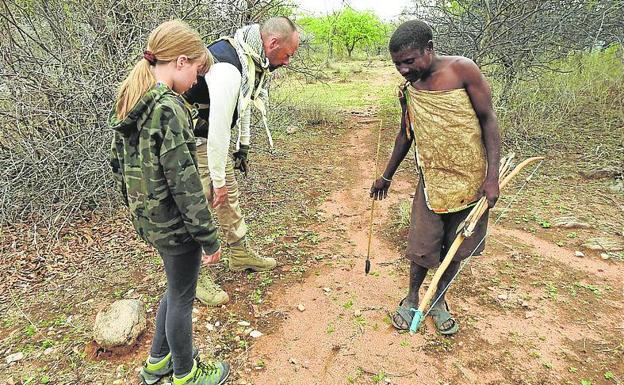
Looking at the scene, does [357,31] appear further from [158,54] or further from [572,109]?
[158,54]

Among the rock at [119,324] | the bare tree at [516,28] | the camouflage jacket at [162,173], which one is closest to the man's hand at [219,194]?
the camouflage jacket at [162,173]

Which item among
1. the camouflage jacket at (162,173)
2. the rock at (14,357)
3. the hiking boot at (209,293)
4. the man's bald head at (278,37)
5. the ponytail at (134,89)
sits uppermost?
the man's bald head at (278,37)

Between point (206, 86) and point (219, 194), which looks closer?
point (206, 86)

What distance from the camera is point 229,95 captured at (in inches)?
93.4

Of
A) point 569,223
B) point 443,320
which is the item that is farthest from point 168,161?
point 569,223

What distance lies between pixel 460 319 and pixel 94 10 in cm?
466

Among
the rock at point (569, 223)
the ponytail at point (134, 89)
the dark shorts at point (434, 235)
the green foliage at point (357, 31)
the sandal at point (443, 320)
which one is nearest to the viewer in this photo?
the ponytail at point (134, 89)

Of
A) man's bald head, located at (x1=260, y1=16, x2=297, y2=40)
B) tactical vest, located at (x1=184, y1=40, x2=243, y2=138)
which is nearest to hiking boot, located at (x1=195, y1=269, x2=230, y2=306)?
tactical vest, located at (x1=184, y1=40, x2=243, y2=138)

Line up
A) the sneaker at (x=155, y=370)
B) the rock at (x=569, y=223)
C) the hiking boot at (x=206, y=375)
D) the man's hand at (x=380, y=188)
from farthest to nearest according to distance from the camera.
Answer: the rock at (x=569, y=223) < the man's hand at (x=380, y=188) < the sneaker at (x=155, y=370) < the hiking boot at (x=206, y=375)

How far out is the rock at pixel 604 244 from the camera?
3.96 metres

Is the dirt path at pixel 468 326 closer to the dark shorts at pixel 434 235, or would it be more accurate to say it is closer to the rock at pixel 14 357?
the dark shorts at pixel 434 235

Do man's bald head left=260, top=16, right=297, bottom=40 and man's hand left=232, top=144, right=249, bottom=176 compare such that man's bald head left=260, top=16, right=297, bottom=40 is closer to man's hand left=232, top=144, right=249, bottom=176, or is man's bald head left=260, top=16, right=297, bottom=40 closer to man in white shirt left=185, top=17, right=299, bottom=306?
man in white shirt left=185, top=17, right=299, bottom=306

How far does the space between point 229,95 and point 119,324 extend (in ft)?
5.14

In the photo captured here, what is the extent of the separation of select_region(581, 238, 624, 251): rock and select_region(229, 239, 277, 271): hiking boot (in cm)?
302
